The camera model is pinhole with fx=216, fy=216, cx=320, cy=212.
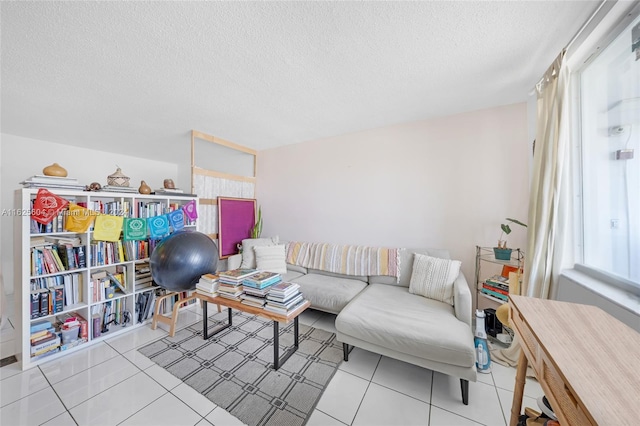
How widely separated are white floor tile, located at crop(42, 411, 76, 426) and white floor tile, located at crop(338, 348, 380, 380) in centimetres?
180

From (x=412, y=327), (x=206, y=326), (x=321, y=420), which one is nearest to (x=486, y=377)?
(x=412, y=327)

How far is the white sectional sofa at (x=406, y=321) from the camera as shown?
150 centimetres

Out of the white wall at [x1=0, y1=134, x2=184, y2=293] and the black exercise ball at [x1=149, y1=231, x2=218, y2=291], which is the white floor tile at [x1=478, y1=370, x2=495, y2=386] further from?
the white wall at [x1=0, y1=134, x2=184, y2=293]

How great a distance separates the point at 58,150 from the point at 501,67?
6.10 m

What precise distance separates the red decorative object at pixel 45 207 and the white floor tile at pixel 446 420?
134 inches

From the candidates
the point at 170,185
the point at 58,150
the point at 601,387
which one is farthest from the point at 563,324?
the point at 58,150

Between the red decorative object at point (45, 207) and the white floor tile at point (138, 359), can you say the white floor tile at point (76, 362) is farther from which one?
the red decorative object at point (45, 207)

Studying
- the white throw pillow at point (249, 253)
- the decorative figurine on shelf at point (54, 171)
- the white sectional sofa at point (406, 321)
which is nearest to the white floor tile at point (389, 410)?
the white sectional sofa at point (406, 321)

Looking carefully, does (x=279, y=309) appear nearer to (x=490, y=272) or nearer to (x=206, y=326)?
(x=206, y=326)

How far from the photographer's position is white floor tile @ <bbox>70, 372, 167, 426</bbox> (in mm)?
1385

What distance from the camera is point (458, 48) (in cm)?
155

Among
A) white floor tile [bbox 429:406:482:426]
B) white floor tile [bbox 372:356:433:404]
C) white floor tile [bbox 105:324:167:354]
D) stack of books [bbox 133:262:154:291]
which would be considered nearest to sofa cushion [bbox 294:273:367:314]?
white floor tile [bbox 372:356:433:404]

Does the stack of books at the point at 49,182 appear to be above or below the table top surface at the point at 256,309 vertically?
above

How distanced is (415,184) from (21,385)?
13.4ft
